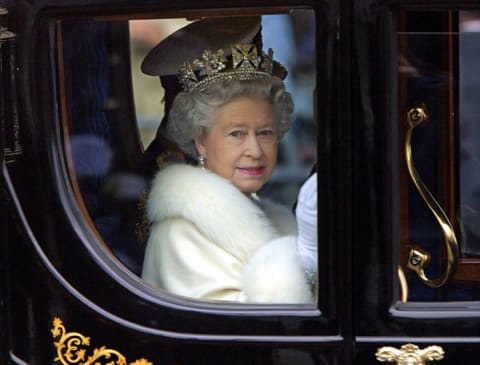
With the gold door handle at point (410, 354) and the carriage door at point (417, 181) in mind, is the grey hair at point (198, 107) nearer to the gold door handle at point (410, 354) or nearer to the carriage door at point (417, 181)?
the carriage door at point (417, 181)

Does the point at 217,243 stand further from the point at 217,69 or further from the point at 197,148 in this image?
the point at 217,69

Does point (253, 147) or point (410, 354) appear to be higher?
point (253, 147)

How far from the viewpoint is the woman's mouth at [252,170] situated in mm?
2502

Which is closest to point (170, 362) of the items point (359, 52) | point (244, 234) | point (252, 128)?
point (244, 234)

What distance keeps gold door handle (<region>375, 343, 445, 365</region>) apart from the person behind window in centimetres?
18

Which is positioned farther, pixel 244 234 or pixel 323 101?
pixel 244 234

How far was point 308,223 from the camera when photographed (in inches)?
95.0

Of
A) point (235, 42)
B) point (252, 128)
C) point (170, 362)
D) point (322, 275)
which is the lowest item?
point (170, 362)

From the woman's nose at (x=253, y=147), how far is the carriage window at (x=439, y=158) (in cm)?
28

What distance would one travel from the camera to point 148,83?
250 cm

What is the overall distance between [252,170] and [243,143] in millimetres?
61

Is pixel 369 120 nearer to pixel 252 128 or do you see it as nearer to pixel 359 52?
pixel 359 52

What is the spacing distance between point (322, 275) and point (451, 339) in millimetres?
258

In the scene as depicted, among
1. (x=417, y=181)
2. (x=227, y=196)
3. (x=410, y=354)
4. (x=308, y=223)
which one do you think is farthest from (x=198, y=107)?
(x=410, y=354)
